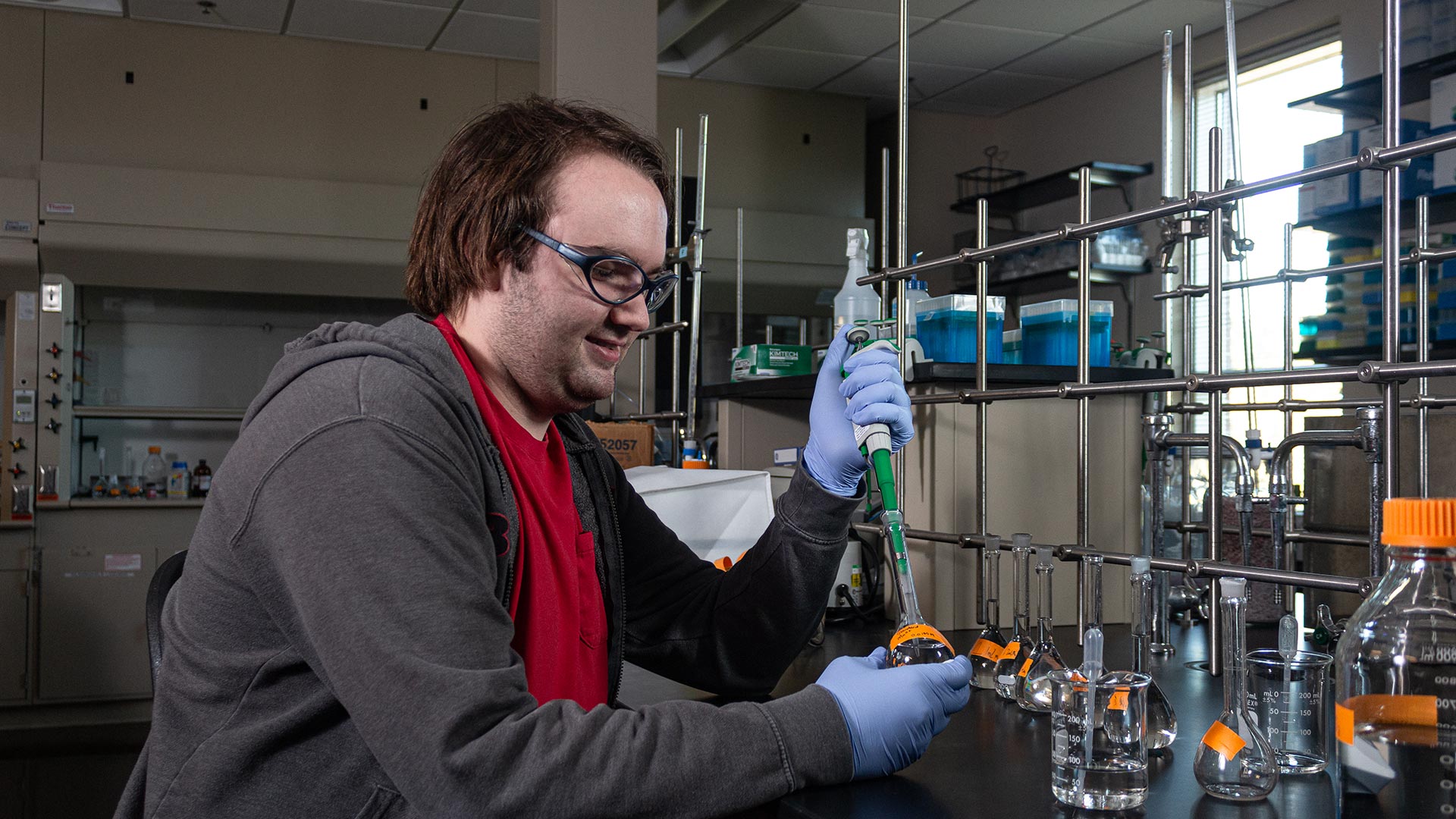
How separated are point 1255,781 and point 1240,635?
11cm

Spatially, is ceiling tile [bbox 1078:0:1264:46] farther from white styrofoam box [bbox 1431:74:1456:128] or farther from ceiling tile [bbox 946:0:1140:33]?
white styrofoam box [bbox 1431:74:1456:128]

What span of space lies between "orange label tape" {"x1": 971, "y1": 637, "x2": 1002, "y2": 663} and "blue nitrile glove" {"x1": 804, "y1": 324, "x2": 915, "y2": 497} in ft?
0.75

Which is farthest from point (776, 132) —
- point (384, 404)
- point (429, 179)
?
point (384, 404)

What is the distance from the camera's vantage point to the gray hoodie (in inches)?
30.0

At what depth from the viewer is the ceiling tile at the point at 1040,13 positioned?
4242 mm

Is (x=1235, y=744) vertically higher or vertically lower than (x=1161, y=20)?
lower

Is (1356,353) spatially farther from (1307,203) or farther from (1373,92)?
(1373,92)

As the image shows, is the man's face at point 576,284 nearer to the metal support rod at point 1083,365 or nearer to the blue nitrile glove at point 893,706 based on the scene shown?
the blue nitrile glove at point 893,706

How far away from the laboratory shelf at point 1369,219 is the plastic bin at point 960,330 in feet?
6.69

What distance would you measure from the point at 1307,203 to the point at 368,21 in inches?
142

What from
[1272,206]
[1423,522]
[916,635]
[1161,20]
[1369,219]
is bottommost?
[916,635]

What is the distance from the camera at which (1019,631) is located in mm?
1190

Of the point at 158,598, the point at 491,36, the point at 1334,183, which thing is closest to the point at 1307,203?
the point at 1334,183

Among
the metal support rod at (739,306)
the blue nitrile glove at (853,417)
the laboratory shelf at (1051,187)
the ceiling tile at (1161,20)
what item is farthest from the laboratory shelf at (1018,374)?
the ceiling tile at (1161,20)
